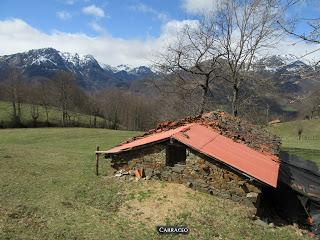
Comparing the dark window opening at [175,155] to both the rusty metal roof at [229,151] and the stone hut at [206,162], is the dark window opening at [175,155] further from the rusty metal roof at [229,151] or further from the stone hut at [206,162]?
the rusty metal roof at [229,151]

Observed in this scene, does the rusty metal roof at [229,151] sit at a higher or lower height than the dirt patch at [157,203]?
higher

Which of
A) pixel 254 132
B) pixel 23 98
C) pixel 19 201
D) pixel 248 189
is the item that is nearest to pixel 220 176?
pixel 248 189

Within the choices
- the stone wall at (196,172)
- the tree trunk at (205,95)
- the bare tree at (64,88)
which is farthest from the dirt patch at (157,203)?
the bare tree at (64,88)

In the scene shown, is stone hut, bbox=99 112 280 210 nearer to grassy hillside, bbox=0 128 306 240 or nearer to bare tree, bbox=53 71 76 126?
grassy hillside, bbox=0 128 306 240

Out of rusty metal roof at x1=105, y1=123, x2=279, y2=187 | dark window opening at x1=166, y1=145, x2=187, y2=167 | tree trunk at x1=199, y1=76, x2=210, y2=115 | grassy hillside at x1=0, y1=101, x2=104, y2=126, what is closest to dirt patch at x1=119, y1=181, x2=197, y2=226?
dark window opening at x1=166, y1=145, x2=187, y2=167

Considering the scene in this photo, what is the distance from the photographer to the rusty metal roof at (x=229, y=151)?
592 inches

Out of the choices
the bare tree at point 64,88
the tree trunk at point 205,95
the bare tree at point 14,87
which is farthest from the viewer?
the bare tree at point 64,88

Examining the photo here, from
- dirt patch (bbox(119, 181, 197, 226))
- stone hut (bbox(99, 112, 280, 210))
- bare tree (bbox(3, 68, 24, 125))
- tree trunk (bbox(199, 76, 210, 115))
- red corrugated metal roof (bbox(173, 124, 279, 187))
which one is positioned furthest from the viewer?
bare tree (bbox(3, 68, 24, 125))

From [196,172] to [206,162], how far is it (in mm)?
584

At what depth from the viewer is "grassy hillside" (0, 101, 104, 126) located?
72.3m

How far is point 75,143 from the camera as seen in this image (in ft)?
121

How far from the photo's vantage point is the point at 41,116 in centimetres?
7844

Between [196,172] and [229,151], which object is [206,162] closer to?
[196,172]

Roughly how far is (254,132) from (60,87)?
60320 millimetres
